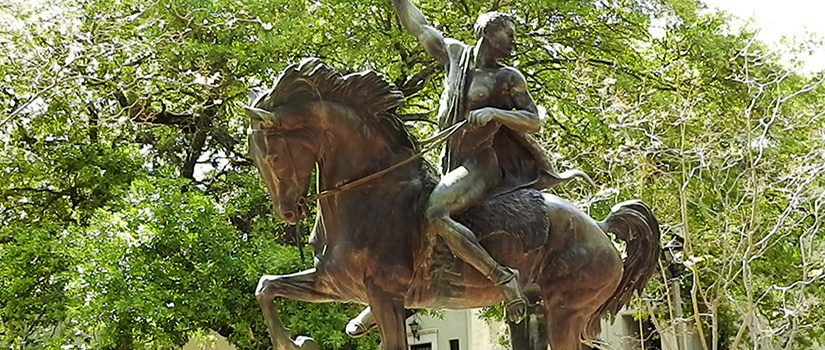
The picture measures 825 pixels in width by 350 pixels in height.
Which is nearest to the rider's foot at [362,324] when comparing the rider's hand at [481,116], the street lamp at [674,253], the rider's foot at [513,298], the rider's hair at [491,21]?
the rider's foot at [513,298]

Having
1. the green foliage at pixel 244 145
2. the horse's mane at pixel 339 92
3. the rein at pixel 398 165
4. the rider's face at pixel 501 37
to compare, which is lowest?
the rein at pixel 398 165

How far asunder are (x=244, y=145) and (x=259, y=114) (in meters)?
11.5

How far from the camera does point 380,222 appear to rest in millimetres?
4812

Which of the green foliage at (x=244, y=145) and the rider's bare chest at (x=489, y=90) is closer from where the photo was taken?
the rider's bare chest at (x=489, y=90)

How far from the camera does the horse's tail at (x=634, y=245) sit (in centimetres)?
553

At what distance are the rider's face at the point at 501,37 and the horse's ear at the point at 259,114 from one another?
129 cm

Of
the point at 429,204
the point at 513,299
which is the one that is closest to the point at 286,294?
the point at 429,204

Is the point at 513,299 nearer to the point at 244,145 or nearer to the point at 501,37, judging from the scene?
the point at 501,37

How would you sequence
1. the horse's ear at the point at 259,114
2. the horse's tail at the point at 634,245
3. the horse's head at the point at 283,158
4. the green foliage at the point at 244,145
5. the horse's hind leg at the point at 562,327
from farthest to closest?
the green foliage at the point at 244,145 → the horse's tail at the point at 634,245 → the horse's hind leg at the point at 562,327 → the horse's head at the point at 283,158 → the horse's ear at the point at 259,114

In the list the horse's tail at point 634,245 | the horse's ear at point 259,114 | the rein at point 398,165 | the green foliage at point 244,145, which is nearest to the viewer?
the horse's ear at point 259,114

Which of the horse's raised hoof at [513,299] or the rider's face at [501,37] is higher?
the rider's face at [501,37]

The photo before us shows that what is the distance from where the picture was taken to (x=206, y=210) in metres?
13.1

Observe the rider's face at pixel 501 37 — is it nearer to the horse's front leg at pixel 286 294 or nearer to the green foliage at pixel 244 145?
the horse's front leg at pixel 286 294

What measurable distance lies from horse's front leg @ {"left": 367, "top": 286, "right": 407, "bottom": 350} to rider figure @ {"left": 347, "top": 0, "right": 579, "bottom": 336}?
397mm
